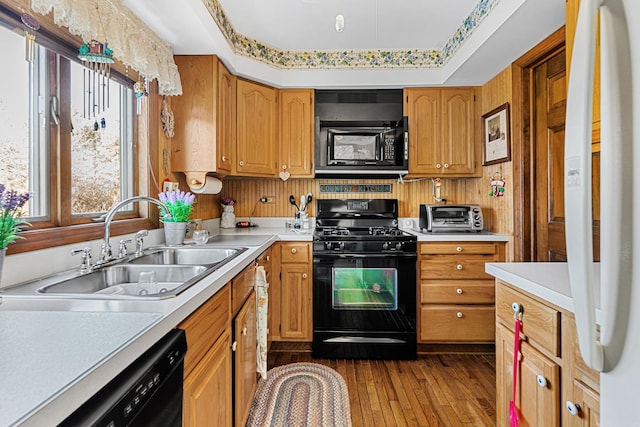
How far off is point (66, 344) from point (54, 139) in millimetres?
1101

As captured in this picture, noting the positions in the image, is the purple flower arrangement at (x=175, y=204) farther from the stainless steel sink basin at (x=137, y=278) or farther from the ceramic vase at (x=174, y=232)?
the stainless steel sink basin at (x=137, y=278)

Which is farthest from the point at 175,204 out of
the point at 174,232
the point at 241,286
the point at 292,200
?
the point at 292,200

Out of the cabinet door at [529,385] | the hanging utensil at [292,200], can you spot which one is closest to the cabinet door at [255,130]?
the hanging utensil at [292,200]

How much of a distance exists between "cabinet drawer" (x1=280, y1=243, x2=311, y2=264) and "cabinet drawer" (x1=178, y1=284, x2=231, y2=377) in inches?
47.3

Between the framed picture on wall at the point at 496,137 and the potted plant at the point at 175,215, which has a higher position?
the framed picture on wall at the point at 496,137

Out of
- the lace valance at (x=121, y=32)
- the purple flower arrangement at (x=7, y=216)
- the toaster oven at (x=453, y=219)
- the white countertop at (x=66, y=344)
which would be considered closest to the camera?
the white countertop at (x=66, y=344)

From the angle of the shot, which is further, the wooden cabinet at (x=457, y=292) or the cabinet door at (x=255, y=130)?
the cabinet door at (x=255, y=130)

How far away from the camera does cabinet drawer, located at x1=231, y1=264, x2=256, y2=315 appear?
136 centimetres

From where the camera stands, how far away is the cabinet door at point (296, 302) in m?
2.50

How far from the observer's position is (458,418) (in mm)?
1729

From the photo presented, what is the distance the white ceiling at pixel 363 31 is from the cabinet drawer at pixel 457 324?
6.02ft

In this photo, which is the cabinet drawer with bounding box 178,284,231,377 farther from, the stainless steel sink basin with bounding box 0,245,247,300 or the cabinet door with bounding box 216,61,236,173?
the cabinet door with bounding box 216,61,236,173

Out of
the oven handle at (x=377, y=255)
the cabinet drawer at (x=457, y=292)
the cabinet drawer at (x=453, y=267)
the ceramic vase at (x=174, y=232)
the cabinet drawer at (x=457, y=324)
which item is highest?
the ceramic vase at (x=174, y=232)

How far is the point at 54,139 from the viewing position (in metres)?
1.31
